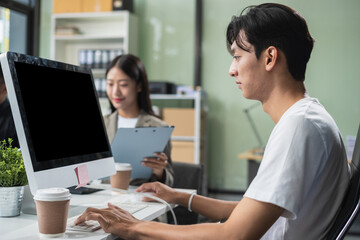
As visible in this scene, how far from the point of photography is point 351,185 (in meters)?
0.97

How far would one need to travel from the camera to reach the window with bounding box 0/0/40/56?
4.85 meters

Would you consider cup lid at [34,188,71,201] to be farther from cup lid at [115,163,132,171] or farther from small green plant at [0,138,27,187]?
cup lid at [115,163,132,171]

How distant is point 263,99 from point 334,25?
4149mm

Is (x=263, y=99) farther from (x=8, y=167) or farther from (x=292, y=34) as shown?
(x=8, y=167)

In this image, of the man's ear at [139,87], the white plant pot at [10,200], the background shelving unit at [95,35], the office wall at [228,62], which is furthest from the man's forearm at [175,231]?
the background shelving unit at [95,35]

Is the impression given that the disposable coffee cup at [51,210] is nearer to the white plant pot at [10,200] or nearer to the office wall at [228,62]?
the white plant pot at [10,200]

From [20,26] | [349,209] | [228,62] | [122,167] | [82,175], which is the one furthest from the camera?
[20,26]

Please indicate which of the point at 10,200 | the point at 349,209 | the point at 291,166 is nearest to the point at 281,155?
the point at 291,166

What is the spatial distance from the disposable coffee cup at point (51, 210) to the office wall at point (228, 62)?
4.03 metres

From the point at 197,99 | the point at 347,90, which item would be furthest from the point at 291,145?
the point at 347,90

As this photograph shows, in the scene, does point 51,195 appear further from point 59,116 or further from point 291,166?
point 291,166

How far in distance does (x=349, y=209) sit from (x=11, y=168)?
90 cm

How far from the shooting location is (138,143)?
1.69 m

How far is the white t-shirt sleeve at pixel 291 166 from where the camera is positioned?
940 mm
